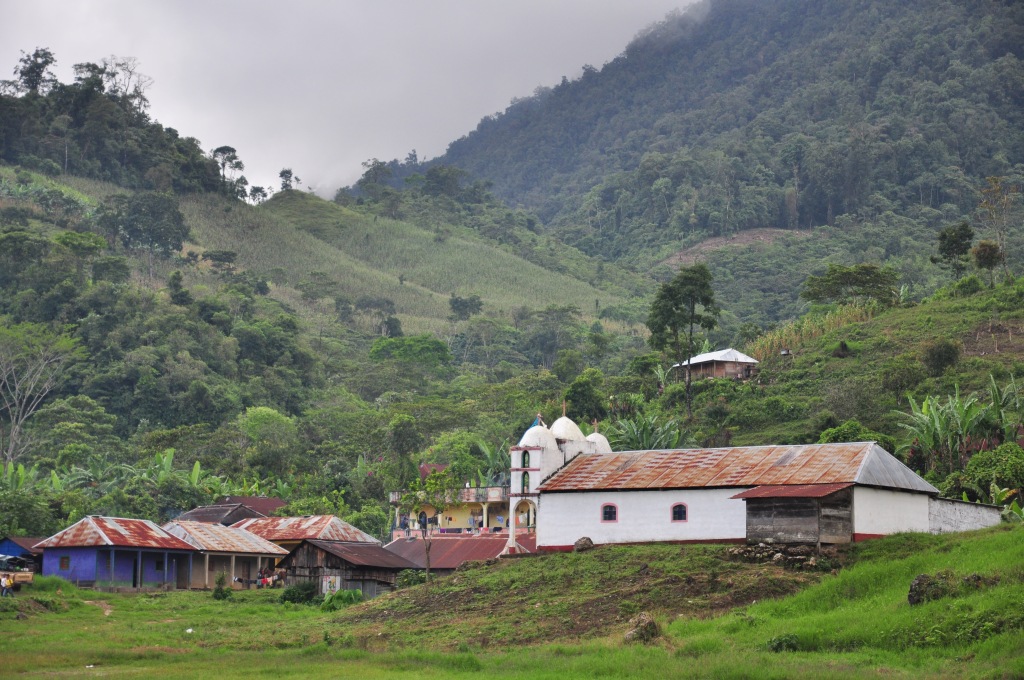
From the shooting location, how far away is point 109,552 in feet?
158

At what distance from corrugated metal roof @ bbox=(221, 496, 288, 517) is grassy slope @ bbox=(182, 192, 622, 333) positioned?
216ft

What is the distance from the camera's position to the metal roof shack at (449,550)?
4953 centimetres

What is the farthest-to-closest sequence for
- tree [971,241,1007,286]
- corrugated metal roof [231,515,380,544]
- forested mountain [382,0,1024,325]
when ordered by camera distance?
forested mountain [382,0,1024,325] < tree [971,241,1007,286] < corrugated metal roof [231,515,380,544]

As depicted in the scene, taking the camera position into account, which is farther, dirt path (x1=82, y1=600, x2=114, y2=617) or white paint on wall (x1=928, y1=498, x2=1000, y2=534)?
dirt path (x1=82, y1=600, x2=114, y2=617)

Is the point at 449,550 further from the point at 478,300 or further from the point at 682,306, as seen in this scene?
the point at 478,300

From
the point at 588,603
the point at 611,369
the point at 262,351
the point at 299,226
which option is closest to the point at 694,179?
the point at 299,226

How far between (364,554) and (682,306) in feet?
78.9

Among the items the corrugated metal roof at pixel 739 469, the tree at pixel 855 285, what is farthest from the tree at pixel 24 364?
the tree at pixel 855 285

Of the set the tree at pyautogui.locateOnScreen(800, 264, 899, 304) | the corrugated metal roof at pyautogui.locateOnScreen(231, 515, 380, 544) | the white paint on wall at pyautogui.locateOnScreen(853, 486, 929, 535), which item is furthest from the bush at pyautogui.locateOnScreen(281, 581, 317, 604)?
the tree at pyautogui.locateOnScreen(800, 264, 899, 304)

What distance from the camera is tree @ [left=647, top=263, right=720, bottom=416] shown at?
63.8 m

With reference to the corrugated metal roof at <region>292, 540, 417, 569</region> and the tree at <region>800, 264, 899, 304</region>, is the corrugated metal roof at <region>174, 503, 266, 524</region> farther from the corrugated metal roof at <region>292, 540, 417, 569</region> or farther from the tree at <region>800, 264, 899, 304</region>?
the tree at <region>800, 264, 899, 304</region>

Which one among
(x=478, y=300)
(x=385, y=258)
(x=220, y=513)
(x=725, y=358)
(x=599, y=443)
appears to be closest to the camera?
(x=599, y=443)

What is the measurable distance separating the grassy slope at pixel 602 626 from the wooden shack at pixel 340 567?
17.0ft

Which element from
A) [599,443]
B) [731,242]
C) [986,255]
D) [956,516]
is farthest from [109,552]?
[731,242]
